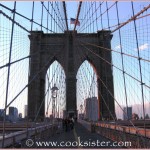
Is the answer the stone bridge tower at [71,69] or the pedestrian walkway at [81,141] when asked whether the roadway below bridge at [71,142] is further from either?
the stone bridge tower at [71,69]

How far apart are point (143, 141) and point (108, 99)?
28.6 metres

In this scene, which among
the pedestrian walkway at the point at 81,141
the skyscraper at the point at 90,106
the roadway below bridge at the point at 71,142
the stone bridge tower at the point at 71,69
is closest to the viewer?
the roadway below bridge at the point at 71,142

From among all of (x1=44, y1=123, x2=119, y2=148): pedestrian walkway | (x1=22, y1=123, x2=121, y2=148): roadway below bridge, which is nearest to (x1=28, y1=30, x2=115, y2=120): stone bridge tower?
(x1=44, y1=123, x2=119, y2=148): pedestrian walkway

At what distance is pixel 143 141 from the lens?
7.00 m

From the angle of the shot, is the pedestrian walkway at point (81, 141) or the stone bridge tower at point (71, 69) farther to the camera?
the stone bridge tower at point (71, 69)

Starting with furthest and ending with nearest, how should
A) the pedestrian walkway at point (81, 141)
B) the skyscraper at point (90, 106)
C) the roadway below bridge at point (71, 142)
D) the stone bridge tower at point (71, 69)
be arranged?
the stone bridge tower at point (71, 69), the skyscraper at point (90, 106), the pedestrian walkway at point (81, 141), the roadway below bridge at point (71, 142)

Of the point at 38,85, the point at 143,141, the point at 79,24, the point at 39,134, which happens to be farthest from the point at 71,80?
the point at 143,141

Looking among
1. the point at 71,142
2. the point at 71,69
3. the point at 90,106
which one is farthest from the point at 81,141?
the point at 71,69

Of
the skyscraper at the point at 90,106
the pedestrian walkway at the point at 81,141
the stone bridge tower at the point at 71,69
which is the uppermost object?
the stone bridge tower at the point at 71,69

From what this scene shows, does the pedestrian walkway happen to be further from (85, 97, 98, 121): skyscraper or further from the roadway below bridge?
(85, 97, 98, 121): skyscraper

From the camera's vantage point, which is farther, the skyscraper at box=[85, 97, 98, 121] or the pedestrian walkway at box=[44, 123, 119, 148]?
the skyscraper at box=[85, 97, 98, 121]

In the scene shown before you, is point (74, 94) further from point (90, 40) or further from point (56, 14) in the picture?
point (56, 14)

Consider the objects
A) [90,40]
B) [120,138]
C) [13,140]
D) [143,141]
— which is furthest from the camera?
[90,40]

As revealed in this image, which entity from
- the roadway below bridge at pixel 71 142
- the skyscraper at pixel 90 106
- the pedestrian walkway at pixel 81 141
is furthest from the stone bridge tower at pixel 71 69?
the roadway below bridge at pixel 71 142
